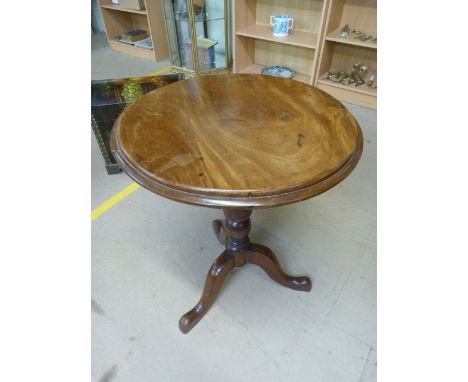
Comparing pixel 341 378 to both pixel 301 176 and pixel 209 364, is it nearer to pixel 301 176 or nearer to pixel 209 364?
pixel 209 364

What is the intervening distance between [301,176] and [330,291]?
0.77 m

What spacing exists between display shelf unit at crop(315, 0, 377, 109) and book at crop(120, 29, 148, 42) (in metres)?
2.21

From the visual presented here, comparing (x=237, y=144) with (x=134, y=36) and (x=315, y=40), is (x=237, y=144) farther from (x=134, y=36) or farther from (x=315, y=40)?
(x=134, y=36)

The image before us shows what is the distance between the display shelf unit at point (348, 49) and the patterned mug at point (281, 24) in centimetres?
36

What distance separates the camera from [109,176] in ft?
5.95

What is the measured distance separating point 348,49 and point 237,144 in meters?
2.24

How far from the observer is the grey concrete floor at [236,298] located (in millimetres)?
1012

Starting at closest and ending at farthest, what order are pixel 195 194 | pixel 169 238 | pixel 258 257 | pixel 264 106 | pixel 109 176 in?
pixel 195 194, pixel 264 106, pixel 258 257, pixel 169 238, pixel 109 176

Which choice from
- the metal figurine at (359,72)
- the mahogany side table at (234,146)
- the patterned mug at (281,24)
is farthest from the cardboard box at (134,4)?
the mahogany side table at (234,146)

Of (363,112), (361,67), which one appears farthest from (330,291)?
(361,67)

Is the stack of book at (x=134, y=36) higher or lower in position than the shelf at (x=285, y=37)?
lower

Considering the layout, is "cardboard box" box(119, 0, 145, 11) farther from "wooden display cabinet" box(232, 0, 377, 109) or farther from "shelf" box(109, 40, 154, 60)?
"wooden display cabinet" box(232, 0, 377, 109)

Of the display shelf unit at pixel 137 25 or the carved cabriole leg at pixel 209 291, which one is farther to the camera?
the display shelf unit at pixel 137 25

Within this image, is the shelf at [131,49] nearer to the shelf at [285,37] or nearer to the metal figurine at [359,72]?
the shelf at [285,37]
